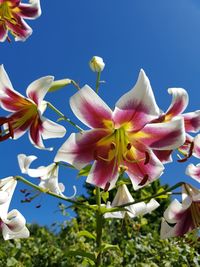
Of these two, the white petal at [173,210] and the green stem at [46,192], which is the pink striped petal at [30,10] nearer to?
the green stem at [46,192]

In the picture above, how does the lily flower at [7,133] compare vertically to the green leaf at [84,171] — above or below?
above

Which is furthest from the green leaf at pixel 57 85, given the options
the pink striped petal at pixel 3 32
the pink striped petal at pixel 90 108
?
the pink striped petal at pixel 3 32

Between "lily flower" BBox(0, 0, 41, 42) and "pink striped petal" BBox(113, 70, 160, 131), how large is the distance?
178cm

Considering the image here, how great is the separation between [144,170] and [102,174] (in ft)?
0.46

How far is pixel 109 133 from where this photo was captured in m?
1.55

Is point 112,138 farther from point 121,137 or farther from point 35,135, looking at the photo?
point 35,135

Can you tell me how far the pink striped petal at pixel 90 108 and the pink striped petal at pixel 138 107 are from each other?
36 mm

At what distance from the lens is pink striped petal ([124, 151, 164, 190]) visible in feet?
4.81

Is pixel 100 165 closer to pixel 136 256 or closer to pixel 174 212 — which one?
pixel 174 212

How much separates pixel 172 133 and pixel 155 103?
5.3 inches

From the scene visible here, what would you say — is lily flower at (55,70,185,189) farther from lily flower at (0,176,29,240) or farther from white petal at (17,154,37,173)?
white petal at (17,154,37,173)

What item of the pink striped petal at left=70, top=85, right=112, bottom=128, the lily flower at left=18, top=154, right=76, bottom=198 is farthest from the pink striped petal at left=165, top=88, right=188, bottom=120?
the lily flower at left=18, top=154, right=76, bottom=198

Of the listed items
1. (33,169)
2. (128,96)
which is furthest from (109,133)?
(33,169)

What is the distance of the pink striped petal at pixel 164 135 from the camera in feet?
4.66
